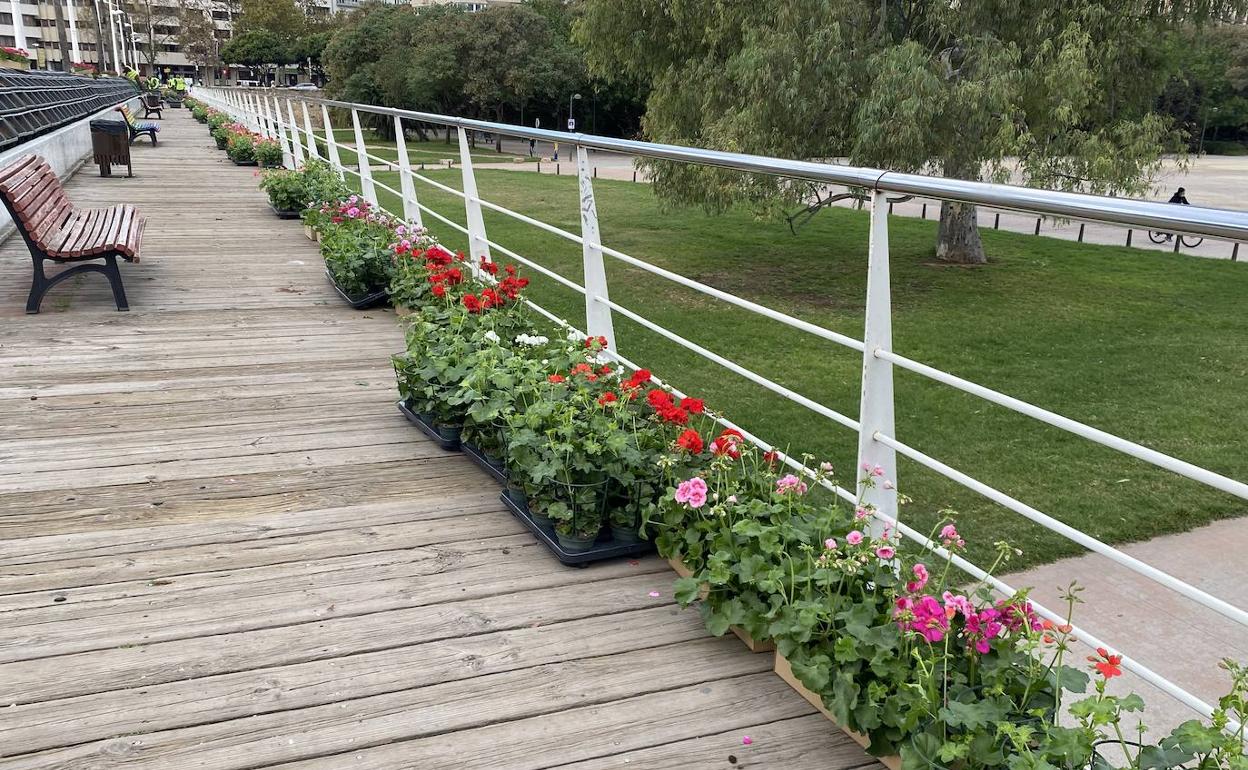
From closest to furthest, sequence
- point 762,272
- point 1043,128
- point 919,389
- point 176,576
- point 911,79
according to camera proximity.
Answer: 1. point 176,576
2. point 919,389
3. point 911,79
4. point 1043,128
5. point 762,272

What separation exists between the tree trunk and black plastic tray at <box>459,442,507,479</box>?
1530 centimetres

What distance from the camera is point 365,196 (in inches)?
334

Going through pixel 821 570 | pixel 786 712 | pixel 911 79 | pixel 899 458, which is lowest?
pixel 899 458

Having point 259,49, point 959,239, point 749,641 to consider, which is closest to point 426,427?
point 749,641

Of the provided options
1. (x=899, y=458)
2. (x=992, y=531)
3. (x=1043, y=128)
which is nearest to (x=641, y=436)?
(x=992, y=531)

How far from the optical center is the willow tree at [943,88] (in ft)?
39.7

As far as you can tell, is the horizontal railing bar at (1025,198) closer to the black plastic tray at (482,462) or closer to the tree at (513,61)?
the black plastic tray at (482,462)

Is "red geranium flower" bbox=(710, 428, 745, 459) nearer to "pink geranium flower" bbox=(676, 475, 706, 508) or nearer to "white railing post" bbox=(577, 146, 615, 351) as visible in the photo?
"pink geranium flower" bbox=(676, 475, 706, 508)

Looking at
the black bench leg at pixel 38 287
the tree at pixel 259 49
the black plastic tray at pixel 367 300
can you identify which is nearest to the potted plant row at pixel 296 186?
the black plastic tray at pixel 367 300

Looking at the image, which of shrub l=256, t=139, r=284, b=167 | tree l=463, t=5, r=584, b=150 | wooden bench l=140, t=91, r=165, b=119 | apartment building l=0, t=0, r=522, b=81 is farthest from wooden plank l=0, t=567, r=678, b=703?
apartment building l=0, t=0, r=522, b=81

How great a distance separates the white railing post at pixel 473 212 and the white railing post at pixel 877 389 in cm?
315

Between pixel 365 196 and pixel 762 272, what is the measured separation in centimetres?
972

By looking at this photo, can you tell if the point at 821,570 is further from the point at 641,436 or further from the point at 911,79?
the point at 911,79

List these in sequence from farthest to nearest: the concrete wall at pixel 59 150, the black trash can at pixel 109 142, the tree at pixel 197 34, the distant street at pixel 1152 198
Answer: the tree at pixel 197 34, the distant street at pixel 1152 198, the black trash can at pixel 109 142, the concrete wall at pixel 59 150
